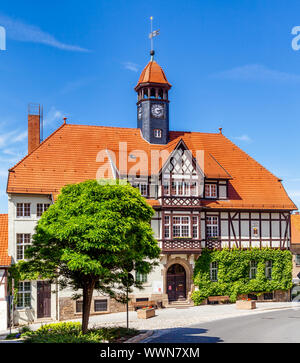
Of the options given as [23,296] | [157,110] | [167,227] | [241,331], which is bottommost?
[241,331]

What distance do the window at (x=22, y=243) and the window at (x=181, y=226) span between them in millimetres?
10792

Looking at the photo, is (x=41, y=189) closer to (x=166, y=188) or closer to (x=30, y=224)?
(x=30, y=224)

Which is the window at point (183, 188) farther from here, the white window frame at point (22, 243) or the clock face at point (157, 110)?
the white window frame at point (22, 243)

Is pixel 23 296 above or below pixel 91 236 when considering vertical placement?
below

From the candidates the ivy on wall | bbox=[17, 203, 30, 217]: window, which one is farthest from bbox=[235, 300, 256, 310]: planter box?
bbox=[17, 203, 30, 217]: window

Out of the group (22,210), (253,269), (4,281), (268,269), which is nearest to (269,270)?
(268,269)

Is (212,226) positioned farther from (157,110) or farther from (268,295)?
(157,110)

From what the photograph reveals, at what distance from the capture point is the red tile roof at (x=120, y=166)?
39.3 metres

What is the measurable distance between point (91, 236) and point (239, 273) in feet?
68.0

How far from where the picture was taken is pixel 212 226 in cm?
4169

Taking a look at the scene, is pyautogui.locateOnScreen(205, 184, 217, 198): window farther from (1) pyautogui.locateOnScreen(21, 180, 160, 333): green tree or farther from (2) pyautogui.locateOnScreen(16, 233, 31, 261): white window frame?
(1) pyautogui.locateOnScreen(21, 180, 160, 333): green tree

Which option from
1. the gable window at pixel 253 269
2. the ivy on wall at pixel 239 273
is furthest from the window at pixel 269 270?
the gable window at pixel 253 269

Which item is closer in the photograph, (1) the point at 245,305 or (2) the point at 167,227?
(1) the point at 245,305
